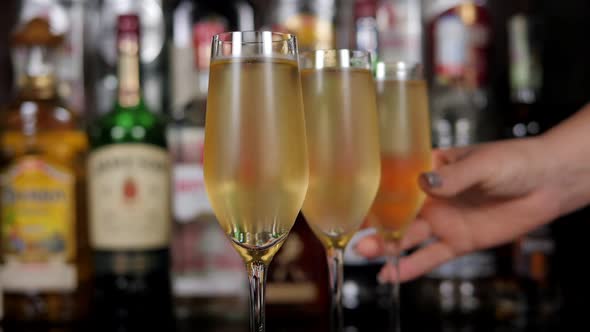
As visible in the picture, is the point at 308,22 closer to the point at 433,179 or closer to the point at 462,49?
the point at 462,49

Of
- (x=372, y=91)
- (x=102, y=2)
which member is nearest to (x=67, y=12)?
(x=102, y=2)

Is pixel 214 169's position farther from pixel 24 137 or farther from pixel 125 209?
pixel 24 137

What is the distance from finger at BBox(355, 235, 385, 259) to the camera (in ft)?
3.37

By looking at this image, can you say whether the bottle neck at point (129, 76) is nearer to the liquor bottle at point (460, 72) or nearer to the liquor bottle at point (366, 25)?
the liquor bottle at point (366, 25)

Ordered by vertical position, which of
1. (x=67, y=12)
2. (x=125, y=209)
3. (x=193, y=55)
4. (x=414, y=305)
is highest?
(x=67, y=12)

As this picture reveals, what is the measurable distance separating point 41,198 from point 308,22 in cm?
53

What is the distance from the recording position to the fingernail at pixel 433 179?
0.80 metres

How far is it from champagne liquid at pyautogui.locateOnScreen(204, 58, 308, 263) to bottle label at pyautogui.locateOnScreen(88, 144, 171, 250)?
59 cm

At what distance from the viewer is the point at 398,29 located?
1.38 metres

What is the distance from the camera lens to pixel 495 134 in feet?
4.54

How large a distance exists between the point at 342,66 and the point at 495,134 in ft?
2.32

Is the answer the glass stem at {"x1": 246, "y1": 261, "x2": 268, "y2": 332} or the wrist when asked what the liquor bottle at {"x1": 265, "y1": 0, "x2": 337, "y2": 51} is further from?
the glass stem at {"x1": 246, "y1": 261, "x2": 268, "y2": 332}

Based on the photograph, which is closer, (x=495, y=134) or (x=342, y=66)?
(x=342, y=66)

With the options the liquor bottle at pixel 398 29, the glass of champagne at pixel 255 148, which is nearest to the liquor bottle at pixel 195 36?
the liquor bottle at pixel 398 29
